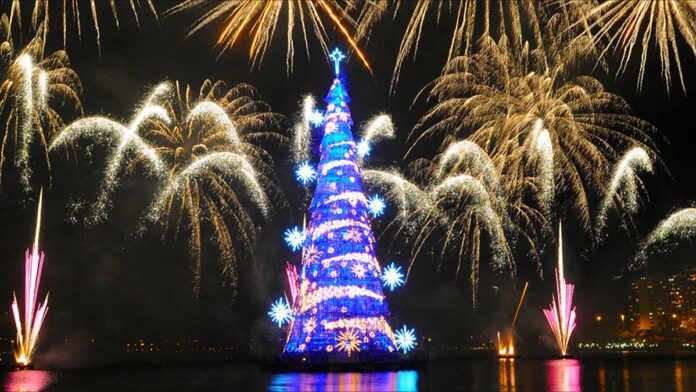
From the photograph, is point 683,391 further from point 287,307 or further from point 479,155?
point 287,307

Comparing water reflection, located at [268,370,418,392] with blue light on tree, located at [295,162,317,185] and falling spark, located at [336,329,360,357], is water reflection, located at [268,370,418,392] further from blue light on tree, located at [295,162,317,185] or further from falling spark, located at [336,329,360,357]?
blue light on tree, located at [295,162,317,185]

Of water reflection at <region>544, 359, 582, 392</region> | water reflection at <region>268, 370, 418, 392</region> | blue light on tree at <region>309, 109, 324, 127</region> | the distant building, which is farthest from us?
the distant building

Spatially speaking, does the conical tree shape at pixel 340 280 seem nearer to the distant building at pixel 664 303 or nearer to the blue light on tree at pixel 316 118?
the blue light on tree at pixel 316 118

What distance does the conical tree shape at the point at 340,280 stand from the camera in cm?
3089

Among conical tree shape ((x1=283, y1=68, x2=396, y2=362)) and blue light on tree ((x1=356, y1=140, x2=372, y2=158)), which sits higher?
blue light on tree ((x1=356, y1=140, x2=372, y2=158))

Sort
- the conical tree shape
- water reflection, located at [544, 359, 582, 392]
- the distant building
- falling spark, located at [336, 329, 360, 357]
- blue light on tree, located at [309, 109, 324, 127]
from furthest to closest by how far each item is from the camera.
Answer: the distant building, blue light on tree, located at [309, 109, 324, 127], the conical tree shape, falling spark, located at [336, 329, 360, 357], water reflection, located at [544, 359, 582, 392]

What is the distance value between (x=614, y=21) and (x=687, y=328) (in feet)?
421

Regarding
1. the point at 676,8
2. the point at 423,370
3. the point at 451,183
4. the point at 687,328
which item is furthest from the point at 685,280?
the point at 676,8

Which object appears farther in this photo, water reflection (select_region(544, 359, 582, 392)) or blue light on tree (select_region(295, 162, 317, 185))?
blue light on tree (select_region(295, 162, 317, 185))

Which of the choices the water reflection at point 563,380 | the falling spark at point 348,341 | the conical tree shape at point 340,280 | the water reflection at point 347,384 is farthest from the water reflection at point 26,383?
the water reflection at point 563,380

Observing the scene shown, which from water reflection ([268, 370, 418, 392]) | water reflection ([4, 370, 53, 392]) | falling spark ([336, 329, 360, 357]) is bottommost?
water reflection ([4, 370, 53, 392])

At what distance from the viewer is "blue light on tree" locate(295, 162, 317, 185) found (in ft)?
109

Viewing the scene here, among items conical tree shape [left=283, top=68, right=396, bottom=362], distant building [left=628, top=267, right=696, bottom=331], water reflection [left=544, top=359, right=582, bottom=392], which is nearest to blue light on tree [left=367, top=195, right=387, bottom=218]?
conical tree shape [left=283, top=68, right=396, bottom=362]

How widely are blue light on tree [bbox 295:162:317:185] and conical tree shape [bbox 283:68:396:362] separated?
0.36 m
